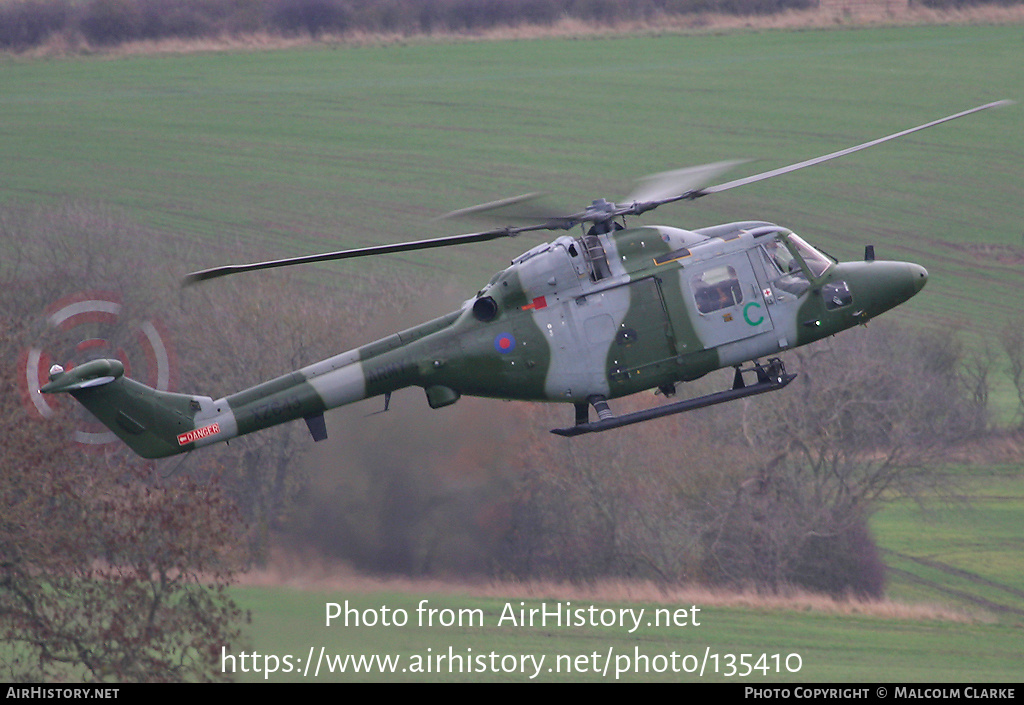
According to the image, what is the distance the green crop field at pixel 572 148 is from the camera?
75125 mm

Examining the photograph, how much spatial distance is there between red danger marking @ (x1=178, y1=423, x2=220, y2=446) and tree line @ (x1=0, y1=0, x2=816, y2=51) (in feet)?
267

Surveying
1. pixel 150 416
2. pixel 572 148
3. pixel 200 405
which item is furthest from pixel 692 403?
pixel 572 148

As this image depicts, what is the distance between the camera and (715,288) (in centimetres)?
2331

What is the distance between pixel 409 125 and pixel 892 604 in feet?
156

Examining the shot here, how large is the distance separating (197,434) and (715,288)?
9268mm

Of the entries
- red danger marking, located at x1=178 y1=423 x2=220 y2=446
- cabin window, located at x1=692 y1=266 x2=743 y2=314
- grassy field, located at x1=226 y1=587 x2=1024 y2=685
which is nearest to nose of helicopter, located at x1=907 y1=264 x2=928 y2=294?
cabin window, located at x1=692 y1=266 x2=743 y2=314

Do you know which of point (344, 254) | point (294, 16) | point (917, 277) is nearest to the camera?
point (344, 254)

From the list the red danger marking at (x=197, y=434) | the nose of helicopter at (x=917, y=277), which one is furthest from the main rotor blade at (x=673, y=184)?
the red danger marking at (x=197, y=434)

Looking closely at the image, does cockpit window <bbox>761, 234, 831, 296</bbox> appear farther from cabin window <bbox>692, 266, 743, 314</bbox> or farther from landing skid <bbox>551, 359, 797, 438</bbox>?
landing skid <bbox>551, 359, 797, 438</bbox>

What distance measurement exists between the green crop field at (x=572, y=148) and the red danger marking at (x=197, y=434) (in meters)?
37.2

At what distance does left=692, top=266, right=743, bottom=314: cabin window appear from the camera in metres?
23.3

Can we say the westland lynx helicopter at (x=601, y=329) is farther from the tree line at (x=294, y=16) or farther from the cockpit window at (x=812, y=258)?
the tree line at (x=294, y=16)

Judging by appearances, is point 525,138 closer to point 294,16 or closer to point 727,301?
point 294,16

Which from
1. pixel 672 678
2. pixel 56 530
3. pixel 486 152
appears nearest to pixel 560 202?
pixel 486 152
